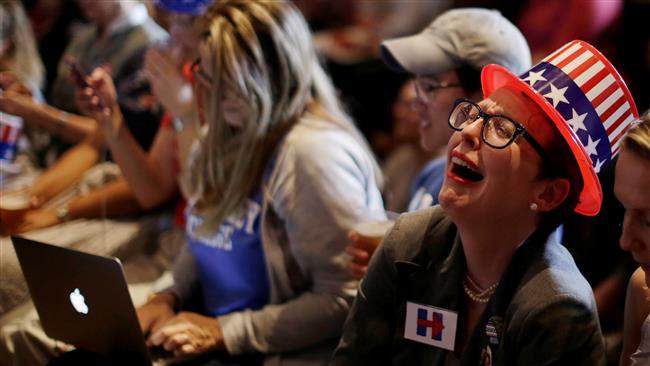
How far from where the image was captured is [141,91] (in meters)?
2.59

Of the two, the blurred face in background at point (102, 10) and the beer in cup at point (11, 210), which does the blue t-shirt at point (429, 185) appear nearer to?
the beer in cup at point (11, 210)

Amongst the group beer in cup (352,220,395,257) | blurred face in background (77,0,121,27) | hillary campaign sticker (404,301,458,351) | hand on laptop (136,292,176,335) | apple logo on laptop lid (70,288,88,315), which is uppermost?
blurred face in background (77,0,121,27)

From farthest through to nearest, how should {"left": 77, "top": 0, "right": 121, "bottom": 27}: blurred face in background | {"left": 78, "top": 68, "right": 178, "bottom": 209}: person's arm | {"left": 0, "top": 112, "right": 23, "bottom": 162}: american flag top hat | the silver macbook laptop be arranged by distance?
1. {"left": 77, "top": 0, "right": 121, "bottom": 27}: blurred face in background
2. {"left": 78, "top": 68, "right": 178, "bottom": 209}: person's arm
3. {"left": 0, "top": 112, "right": 23, "bottom": 162}: american flag top hat
4. the silver macbook laptop

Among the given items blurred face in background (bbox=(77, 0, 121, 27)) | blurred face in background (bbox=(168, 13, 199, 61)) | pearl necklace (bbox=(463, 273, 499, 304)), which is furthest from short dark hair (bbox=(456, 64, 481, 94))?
blurred face in background (bbox=(77, 0, 121, 27))

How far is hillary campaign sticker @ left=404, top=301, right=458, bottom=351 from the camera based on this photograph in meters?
1.39

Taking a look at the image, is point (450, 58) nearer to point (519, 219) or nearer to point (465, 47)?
point (465, 47)

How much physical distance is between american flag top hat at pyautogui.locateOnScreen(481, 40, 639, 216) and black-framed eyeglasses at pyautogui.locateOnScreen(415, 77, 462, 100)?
1.60 ft

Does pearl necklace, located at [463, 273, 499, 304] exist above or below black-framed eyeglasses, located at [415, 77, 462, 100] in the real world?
below

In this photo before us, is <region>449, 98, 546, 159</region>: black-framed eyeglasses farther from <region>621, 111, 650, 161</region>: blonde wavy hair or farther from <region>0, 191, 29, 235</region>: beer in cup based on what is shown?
<region>0, 191, 29, 235</region>: beer in cup

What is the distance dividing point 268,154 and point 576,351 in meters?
0.89

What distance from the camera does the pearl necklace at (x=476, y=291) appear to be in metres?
1.38

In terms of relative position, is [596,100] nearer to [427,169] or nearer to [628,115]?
[628,115]

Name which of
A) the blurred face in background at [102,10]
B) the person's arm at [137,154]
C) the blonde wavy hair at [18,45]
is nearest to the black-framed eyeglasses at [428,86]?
the person's arm at [137,154]

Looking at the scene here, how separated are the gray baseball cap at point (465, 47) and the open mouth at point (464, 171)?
51 cm
